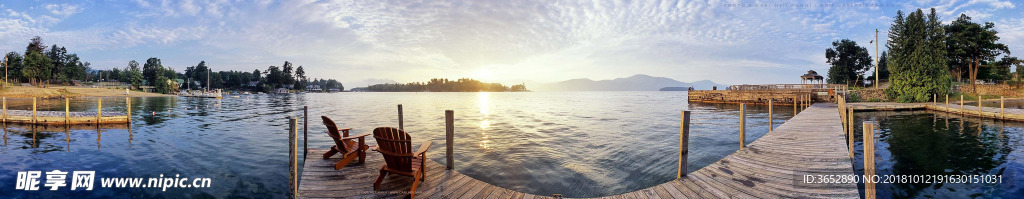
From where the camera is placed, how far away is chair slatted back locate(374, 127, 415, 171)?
564 cm

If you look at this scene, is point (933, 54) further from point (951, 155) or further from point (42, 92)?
point (42, 92)

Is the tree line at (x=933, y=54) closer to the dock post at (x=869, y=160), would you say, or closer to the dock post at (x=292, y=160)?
the dock post at (x=869, y=160)

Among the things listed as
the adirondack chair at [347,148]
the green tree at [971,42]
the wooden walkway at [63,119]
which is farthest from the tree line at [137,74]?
the green tree at [971,42]

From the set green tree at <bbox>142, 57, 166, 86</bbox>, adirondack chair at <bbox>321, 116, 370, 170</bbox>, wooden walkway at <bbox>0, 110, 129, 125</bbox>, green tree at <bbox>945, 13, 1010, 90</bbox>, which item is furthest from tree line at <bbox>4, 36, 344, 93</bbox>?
green tree at <bbox>945, 13, 1010, 90</bbox>

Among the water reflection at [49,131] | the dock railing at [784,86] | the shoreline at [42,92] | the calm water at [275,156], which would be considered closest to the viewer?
the calm water at [275,156]

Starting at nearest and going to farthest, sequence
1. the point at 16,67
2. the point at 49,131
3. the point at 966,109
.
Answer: the point at 49,131 → the point at 966,109 → the point at 16,67

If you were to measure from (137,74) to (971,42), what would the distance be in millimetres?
155338

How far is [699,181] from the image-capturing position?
6.27 metres

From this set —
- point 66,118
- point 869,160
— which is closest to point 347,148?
point 869,160

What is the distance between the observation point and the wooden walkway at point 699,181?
5.58 metres

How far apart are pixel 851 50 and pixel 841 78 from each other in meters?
4.37

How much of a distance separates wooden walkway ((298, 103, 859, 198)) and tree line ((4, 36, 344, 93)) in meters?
111

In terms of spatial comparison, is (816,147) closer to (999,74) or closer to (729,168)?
(729,168)

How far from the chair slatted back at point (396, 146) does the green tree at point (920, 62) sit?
46290mm
